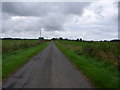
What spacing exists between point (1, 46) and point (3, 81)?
503 inches

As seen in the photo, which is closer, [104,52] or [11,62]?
[11,62]

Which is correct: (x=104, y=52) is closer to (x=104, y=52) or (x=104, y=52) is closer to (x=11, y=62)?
(x=104, y=52)

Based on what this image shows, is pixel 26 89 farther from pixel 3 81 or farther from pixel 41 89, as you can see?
pixel 3 81

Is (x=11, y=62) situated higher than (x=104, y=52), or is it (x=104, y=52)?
(x=104, y=52)

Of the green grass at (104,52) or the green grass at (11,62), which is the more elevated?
the green grass at (104,52)

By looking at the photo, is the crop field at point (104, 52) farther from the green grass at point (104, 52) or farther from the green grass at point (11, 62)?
the green grass at point (11, 62)

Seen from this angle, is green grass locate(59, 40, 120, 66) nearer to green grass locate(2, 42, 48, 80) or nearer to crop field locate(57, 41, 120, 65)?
crop field locate(57, 41, 120, 65)

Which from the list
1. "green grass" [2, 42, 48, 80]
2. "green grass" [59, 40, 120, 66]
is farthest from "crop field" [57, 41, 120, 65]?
"green grass" [2, 42, 48, 80]

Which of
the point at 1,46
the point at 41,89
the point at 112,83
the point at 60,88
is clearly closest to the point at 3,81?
the point at 41,89

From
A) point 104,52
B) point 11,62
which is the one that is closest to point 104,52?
point 104,52

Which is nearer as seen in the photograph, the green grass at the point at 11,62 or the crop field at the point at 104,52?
the green grass at the point at 11,62

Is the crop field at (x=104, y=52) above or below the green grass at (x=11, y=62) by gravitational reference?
above

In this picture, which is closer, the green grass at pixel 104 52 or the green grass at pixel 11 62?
the green grass at pixel 11 62

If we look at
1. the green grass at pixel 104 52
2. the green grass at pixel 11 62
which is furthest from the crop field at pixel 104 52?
the green grass at pixel 11 62
